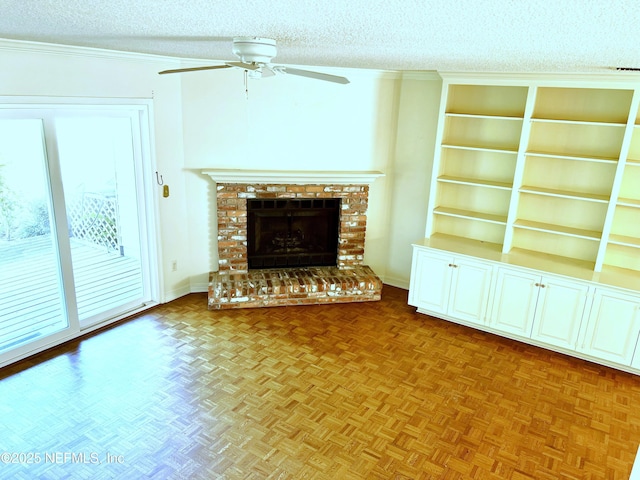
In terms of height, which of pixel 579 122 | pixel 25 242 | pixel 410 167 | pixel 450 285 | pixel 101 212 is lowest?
pixel 450 285

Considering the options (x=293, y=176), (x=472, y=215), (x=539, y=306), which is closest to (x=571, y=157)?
(x=472, y=215)

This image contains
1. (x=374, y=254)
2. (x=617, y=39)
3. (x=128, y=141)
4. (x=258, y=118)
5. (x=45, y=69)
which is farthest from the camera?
(x=374, y=254)

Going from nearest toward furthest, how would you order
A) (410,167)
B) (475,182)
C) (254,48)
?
(254,48)
(475,182)
(410,167)

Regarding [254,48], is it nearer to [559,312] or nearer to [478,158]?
[478,158]

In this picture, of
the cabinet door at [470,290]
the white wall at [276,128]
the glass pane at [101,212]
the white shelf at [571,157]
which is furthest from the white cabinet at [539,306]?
the glass pane at [101,212]

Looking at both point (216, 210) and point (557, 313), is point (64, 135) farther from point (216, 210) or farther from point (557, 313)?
point (557, 313)

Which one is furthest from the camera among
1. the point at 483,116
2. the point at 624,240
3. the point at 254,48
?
the point at 483,116

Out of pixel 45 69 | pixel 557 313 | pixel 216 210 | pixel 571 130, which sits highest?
pixel 45 69

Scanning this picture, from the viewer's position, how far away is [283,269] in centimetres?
514

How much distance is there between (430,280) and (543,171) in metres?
1.44

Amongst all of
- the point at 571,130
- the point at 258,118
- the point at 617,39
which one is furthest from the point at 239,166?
the point at 617,39

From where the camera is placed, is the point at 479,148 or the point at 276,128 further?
the point at 276,128

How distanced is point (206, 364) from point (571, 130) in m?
3.70

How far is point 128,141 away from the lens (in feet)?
14.0
